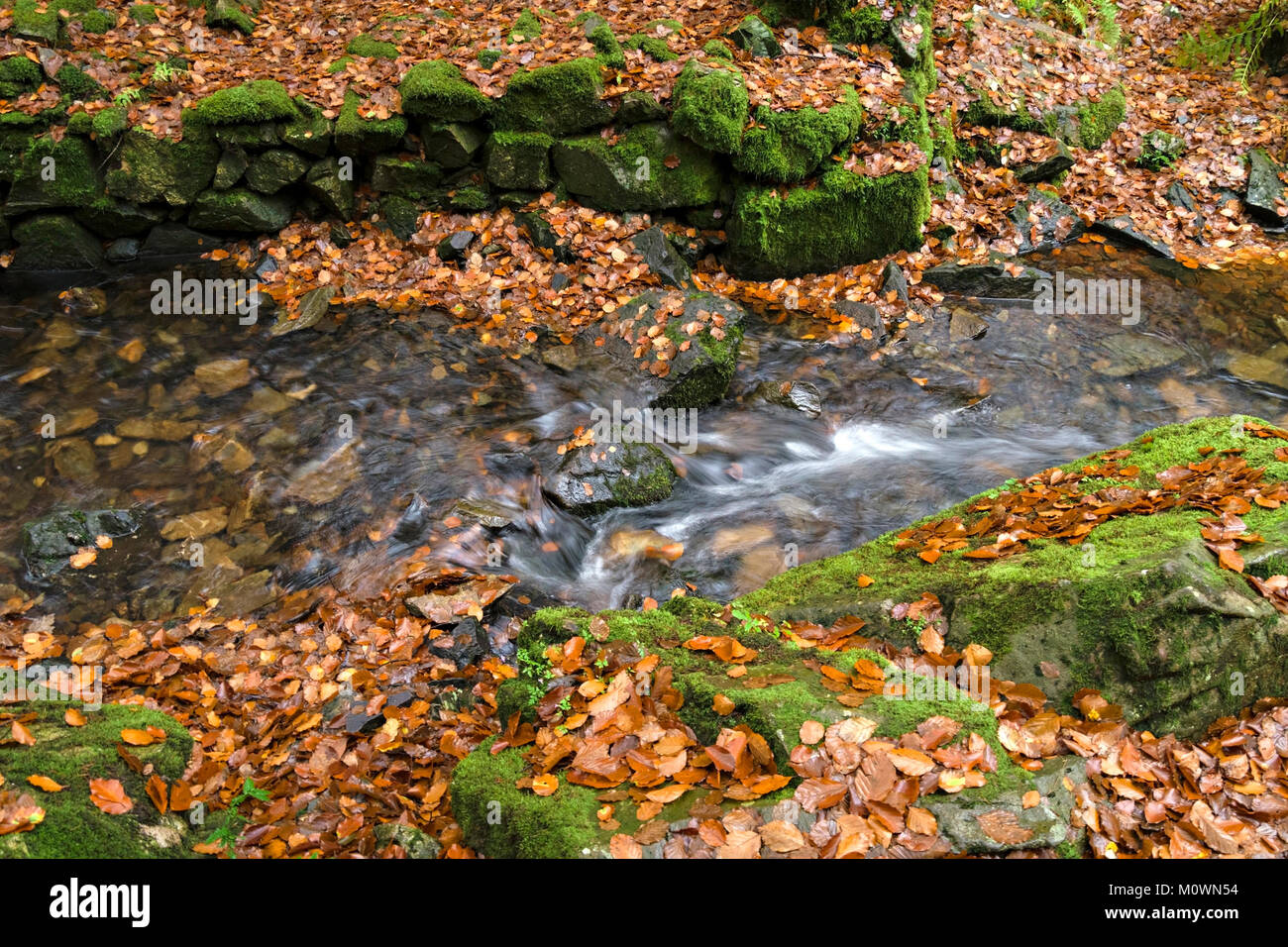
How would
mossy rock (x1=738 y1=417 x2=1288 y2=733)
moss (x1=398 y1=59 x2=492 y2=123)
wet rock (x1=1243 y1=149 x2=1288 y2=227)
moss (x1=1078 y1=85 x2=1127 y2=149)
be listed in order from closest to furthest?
mossy rock (x1=738 y1=417 x2=1288 y2=733) < moss (x1=398 y1=59 x2=492 y2=123) < wet rock (x1=1243 y1=149 x2=1288 y2=227) < moss (x1=1078 y1=85 x2=1127 y2=149)

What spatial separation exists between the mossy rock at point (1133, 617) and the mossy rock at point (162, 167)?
330 inches

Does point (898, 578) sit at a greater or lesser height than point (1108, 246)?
lesser

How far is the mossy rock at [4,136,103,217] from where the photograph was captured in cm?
870

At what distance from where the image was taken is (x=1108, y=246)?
989 cm

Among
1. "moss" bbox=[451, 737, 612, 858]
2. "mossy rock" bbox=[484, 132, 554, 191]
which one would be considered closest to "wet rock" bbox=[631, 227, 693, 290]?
"mossy rock" bbox=[484, 132, 554, 191]

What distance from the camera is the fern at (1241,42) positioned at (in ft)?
37.8

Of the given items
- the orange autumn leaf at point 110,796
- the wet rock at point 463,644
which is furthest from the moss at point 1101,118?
the orange autumn leaf at point 110,796

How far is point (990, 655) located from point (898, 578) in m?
0.70

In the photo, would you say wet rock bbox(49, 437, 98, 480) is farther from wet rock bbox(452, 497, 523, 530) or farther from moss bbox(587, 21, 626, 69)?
moss bbox(587, 21, 626, 69)

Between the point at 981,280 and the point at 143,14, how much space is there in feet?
32.9

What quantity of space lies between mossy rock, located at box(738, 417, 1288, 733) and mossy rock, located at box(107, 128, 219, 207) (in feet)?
27.5

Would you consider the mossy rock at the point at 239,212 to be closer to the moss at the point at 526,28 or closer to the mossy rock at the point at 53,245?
the mossy rock at the point at 53,245
